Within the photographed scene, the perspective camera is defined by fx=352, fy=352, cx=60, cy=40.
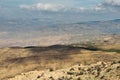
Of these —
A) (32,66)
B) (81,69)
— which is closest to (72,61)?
(32,66)

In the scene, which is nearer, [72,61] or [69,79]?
[69,79]

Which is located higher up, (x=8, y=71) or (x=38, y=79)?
(x=38, y=79)

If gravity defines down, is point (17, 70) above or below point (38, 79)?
below

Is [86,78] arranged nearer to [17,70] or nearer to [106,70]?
[106,70]

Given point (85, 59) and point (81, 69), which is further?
point (85, 59)

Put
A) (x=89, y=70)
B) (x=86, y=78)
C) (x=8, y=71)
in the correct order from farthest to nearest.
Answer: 1. (x=8, y=71)
2. (x=89, y=70)
3. (x=86, y=78)

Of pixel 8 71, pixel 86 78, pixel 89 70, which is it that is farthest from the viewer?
pixel 8 71

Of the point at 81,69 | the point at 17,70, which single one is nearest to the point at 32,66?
the point at 17,70

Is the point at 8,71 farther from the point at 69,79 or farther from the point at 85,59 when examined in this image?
the point at 69,79
